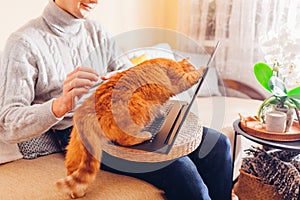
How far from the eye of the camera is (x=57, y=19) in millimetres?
1192

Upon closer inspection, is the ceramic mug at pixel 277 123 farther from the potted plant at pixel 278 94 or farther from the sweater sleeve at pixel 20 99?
the sweater sleeve at pixel 20 99

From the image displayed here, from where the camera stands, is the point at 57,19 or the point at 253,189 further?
the point at 253,189

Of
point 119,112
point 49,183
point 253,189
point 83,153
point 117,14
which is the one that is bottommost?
point 253,189

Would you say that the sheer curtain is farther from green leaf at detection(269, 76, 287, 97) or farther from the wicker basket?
the wicker basket

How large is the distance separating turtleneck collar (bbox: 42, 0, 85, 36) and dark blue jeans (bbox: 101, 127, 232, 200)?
0.47 meters

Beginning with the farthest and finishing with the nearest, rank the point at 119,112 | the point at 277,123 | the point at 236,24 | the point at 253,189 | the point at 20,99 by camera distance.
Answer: the point at 236,24
the point at 253,189
the point at 277,123
the point at 20,99
the point at 119,112

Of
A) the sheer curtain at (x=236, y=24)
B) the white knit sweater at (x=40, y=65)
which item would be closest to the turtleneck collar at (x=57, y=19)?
the white knit sweater at (x=40, y=65)

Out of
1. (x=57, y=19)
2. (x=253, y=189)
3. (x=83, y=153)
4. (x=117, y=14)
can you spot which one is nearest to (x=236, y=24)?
(x=117, y=14)

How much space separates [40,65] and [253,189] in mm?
978

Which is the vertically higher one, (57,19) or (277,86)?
(57,19)

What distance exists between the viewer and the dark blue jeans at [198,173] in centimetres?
104

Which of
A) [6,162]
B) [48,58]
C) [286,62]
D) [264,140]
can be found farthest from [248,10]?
[6,162]

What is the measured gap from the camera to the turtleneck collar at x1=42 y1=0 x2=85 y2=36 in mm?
1183

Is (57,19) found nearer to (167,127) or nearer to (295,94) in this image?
(167,127)
